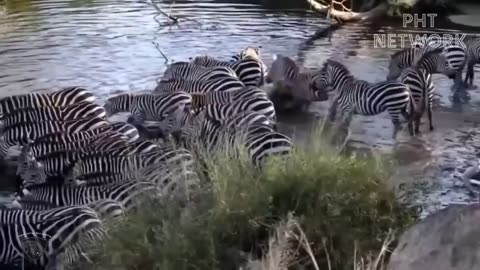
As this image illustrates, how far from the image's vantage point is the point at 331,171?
570cm

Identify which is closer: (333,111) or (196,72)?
(333,111)

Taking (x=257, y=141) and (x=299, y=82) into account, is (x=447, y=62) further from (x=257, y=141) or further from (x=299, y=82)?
(x=257, y=141)

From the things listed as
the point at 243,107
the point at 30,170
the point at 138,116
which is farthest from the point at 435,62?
the point at 30,170

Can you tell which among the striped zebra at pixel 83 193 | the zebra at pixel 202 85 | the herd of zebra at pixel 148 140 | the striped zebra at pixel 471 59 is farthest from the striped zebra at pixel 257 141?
the striped zebra at pixel 471 59

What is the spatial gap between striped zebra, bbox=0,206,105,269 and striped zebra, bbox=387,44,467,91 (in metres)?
8.11

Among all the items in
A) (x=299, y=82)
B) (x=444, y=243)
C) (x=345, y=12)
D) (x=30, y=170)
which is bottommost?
(x=345, y=12)

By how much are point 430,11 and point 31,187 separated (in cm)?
1606

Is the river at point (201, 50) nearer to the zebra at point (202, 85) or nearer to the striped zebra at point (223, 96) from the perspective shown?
the striped zebra at point (223, 96)

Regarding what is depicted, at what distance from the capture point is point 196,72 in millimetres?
13008

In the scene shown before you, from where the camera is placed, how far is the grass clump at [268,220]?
16.9ft

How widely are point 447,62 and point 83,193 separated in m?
8.07

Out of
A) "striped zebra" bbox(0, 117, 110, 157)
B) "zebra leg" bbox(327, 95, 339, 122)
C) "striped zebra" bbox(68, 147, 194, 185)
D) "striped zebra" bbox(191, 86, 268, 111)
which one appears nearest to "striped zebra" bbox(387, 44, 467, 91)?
"zebra leg" bbox(327, 95, 339, 122)

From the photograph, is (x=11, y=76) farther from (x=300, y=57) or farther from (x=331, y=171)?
(x=331, y=171)

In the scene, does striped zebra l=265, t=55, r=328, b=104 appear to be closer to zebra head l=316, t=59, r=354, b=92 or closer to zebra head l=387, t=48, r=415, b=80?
zebra head l=316, t=59, r=354, b=92
